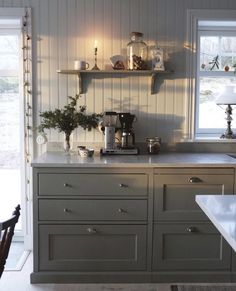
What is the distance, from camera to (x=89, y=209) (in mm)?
2891

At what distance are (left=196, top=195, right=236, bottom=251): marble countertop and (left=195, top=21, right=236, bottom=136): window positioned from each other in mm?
1949

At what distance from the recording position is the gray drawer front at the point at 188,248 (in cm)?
293

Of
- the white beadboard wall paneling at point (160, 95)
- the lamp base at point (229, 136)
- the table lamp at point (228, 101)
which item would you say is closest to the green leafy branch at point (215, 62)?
the table lamp at point (228, 101)

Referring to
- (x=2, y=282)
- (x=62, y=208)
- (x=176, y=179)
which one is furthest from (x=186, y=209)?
(x=2, y=282)

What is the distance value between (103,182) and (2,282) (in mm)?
1060

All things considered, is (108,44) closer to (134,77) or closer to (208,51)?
(134,77)

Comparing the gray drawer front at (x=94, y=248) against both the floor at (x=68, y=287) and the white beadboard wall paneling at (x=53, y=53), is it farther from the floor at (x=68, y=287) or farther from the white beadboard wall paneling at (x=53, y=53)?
the white beadboard wall paneling at (x=53, y=53)

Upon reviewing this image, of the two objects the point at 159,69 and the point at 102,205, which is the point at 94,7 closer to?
the point at 159,69

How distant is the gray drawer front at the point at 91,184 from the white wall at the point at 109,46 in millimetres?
687

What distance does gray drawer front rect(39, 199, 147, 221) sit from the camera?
288cm

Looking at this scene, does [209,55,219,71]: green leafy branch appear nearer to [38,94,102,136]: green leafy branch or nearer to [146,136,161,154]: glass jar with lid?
[146,136,161,154]: glass jar with lid

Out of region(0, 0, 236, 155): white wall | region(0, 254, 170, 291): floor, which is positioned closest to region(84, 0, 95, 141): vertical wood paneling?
region(0, 0, 236, 155): white wall

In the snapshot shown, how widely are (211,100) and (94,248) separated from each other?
1750 millimetres

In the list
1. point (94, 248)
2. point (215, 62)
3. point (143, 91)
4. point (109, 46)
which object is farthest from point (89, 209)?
point (215, 62)
